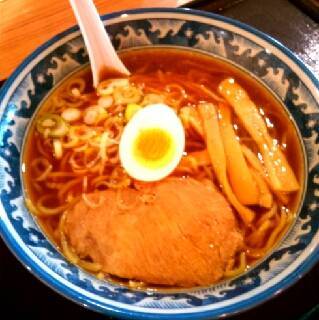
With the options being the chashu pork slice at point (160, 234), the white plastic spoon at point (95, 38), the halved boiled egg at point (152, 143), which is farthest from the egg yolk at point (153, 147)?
the white plastic spoon at point (95, 38)

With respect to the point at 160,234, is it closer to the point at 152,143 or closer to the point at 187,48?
the point at 152,143

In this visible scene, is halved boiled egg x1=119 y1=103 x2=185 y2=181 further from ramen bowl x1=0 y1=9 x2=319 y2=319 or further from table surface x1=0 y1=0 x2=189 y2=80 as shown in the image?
table surface x1=0 y1=0 x2=189 y2=80

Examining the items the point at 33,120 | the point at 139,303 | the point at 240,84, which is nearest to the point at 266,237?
the point at 139,303

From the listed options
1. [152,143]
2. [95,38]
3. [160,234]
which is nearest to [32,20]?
[95,38]

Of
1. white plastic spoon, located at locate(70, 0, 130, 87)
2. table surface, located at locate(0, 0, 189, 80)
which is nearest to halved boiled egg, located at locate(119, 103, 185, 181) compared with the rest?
white plastic spoon, located at locate(70, 0, 130, 87)

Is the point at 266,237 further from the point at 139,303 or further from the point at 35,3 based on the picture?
the point at 35,3

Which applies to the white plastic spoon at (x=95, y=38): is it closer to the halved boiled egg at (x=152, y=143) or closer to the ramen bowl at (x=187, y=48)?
the ramen bowl at (x=187, y=48)
